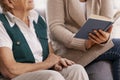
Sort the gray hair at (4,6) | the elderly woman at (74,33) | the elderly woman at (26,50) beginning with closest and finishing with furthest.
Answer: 1. the elderly woman at (26,50)
2. the gray hair at (4,6)
3. the elderly woman at (74,33)

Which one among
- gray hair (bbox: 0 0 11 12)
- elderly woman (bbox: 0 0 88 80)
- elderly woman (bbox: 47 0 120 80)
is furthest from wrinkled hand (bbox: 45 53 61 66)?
gray hair (bbox: 0 0 11 12)

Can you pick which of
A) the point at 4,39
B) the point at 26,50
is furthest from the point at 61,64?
the point at 4,39

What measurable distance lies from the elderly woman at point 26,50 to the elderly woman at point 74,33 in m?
0.14

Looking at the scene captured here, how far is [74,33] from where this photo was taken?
192cm

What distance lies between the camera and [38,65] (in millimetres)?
1586

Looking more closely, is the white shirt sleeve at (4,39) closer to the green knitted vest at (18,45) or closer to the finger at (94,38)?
the green knitted vest at (18,45)

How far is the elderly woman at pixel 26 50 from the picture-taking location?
1.49m

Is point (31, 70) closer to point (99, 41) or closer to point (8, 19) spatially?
point (8, 19)

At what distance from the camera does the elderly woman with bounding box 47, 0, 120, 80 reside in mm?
1814

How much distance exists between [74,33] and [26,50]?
0.43m

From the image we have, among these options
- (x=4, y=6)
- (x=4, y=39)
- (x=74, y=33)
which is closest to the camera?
(x=4, y=39)

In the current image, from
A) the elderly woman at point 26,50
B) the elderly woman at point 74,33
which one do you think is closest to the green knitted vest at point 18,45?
the elderly woman at point 26,50

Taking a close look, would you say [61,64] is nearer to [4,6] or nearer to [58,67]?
[58,67]

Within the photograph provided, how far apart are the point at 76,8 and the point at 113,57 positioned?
389 millimetres
